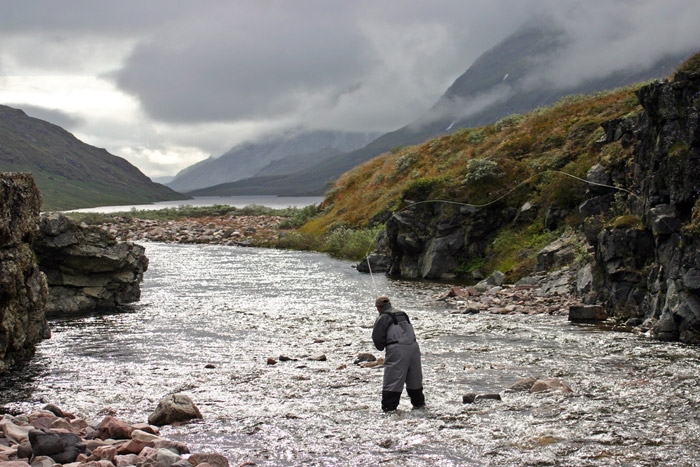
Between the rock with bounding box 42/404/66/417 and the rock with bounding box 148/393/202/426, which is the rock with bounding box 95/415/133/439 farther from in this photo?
the rock with bounding box 42/404/66/417

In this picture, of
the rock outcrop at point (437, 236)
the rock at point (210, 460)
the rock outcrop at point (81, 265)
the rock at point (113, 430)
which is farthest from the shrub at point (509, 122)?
the rock at point (210, 460)

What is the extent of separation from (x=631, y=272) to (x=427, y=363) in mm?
9655

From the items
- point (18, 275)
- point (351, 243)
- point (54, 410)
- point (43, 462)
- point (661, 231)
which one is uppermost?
point (661, 231)

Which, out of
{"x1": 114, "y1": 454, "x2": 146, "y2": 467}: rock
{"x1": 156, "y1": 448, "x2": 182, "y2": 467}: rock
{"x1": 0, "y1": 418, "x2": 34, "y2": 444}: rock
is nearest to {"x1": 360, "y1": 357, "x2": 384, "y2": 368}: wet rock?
{"x1": 156, "y1": 448, "x2": 182, "y2": 467}: rock

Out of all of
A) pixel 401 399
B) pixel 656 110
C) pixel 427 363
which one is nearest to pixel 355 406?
pixel 401 399

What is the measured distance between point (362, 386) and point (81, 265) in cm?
1677

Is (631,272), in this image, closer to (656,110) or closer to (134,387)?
(656,110)

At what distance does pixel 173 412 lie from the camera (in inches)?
495

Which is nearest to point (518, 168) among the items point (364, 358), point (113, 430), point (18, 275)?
point (364, 358)

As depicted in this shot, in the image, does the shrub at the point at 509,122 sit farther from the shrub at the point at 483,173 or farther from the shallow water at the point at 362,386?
the shallow water at the point at 362,386

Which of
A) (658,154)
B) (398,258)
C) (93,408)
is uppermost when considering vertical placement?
(658,154)

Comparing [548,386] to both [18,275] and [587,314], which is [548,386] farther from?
[18,275]

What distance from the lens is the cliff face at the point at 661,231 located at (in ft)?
60.1

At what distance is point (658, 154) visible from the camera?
70.2 ft
